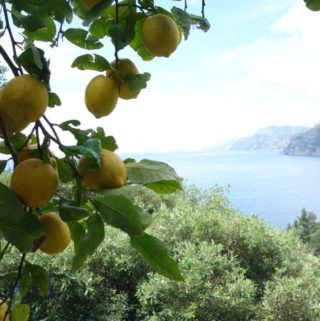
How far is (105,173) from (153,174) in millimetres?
68

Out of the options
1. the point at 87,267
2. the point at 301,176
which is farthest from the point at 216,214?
the point at 301,176

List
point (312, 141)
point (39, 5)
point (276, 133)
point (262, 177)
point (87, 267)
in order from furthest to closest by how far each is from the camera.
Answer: point (276, 133), point (312, 141), point (262, 177), point (87, 267), point (39, 5)

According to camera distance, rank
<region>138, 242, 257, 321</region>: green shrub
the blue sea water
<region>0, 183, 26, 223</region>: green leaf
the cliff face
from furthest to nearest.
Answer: the cliff face → the blue sea water → <region>138, 242, 257, 321</region>: green shrub → <region>0, 183, 26, 223</region>: green leaf

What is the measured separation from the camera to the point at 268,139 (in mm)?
56000

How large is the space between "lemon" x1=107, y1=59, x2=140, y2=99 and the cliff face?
1508 inches

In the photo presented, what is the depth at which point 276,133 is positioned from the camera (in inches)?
2245

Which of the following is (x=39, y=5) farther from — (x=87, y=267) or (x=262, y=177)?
(x=262, y=177)

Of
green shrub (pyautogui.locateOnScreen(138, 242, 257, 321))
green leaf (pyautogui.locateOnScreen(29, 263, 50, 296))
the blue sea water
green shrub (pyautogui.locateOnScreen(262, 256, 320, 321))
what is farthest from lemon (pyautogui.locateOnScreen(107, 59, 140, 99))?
the blue sea water

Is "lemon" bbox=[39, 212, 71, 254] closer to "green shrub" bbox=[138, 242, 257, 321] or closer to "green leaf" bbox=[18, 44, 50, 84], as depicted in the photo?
"green leaf" bbox=[18, 44, 50, 84]

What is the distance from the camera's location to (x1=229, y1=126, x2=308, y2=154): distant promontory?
5359cm

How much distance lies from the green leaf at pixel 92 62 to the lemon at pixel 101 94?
26 millimetres

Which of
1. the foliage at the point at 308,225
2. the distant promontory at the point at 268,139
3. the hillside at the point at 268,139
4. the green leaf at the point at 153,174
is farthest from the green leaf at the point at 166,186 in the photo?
the hillside at the point at 268,139

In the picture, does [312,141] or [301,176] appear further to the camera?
[312,141]

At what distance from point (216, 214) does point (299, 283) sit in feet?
2.54
